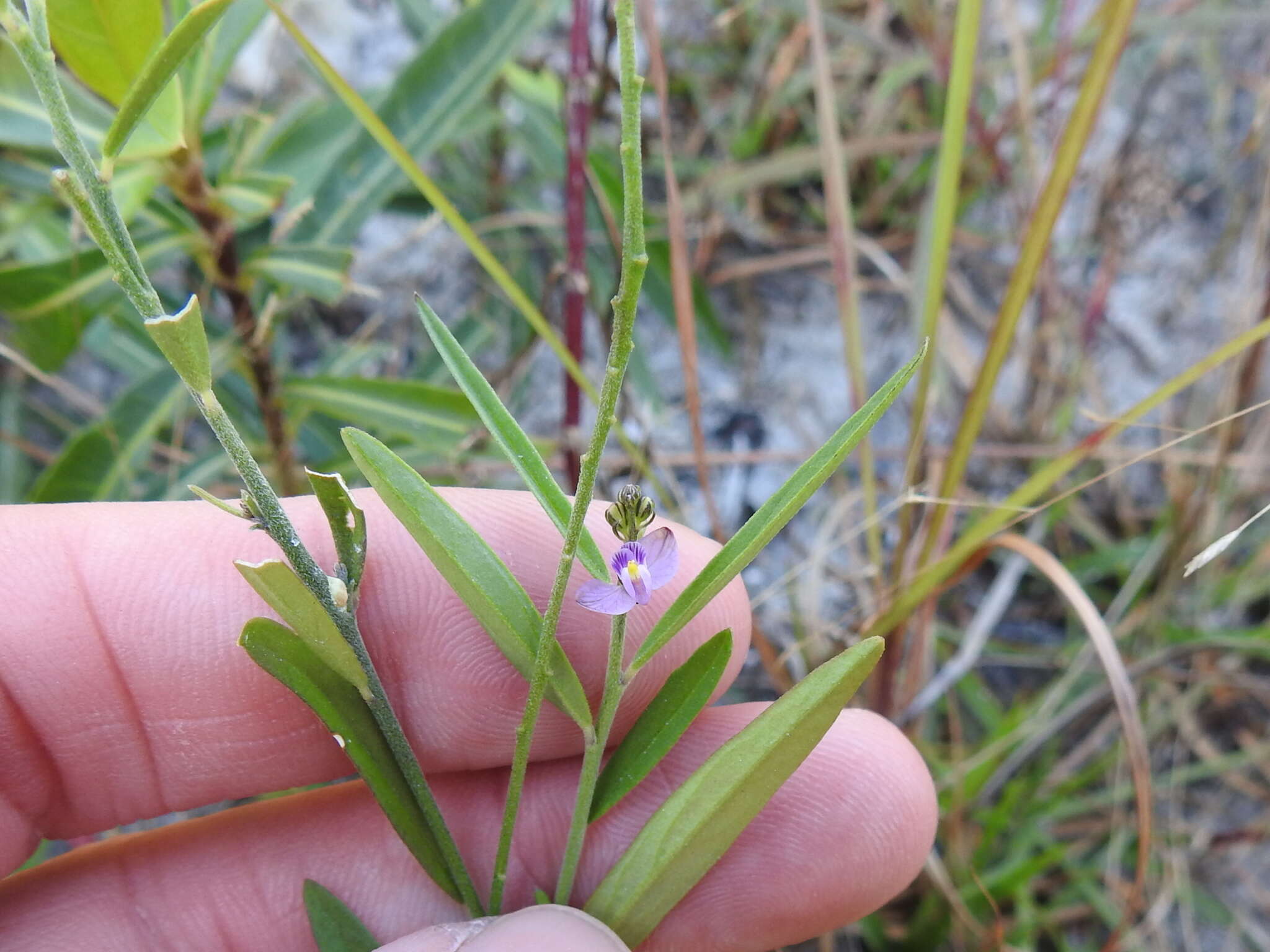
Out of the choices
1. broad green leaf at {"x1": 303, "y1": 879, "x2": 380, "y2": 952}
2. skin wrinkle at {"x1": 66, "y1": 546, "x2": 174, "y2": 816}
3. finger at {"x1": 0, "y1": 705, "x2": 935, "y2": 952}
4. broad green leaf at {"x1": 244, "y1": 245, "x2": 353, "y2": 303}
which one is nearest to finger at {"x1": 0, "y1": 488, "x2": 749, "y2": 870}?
skin wrinkle at {"x1": 66, "y1": 546, "x2": 174, "y2": 816}

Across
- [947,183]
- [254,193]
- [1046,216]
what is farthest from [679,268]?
[254,193]

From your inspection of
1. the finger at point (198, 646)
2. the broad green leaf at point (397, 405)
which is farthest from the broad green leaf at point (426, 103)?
the finger at point (198, 646)

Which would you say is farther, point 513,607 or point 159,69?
point 513,607

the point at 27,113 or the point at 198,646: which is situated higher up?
the point at 27,113

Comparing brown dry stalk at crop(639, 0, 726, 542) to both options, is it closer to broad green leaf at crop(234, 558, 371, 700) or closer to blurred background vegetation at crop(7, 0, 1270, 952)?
blurred background vegetation at crop(7, 0, 1270, 952)

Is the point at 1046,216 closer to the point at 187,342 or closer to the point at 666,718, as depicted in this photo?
the point at 666,718

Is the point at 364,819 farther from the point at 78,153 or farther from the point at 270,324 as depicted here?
the point at 78,153
